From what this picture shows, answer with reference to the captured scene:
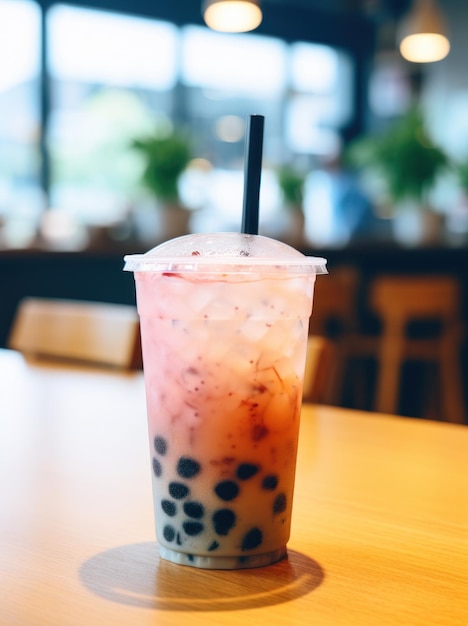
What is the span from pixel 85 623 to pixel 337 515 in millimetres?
308

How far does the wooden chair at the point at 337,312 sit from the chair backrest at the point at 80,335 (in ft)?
6.39

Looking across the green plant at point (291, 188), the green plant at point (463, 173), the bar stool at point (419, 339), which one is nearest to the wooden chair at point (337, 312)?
the bar stool at point (419, 339)

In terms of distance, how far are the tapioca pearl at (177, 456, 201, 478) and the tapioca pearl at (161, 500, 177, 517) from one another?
26 millimetres

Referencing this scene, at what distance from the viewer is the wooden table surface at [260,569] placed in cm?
60

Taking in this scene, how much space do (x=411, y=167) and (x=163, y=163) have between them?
179 cm

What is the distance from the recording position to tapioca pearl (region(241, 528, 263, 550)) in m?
0.66

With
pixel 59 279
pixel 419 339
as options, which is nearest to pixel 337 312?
pixel 419 339

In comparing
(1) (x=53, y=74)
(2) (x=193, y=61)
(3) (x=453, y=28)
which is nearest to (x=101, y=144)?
(1) (x=53, y=74)

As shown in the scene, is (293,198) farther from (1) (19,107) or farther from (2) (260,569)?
(2) (260,569)

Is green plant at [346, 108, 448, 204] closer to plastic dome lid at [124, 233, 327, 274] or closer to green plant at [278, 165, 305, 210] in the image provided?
green plant at [278, 165, 305, 210]

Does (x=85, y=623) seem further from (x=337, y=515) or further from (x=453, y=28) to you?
(x=453, y=28)

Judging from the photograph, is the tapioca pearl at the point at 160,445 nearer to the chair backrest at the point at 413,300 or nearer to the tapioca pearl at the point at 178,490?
the tapioca pearl at the point at 178,490

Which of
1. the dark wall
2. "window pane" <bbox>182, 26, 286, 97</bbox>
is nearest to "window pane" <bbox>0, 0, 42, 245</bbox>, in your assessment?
"window pane" <bbox>182, 26, 286, 97</bbox>

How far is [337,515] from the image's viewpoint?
0.82m
